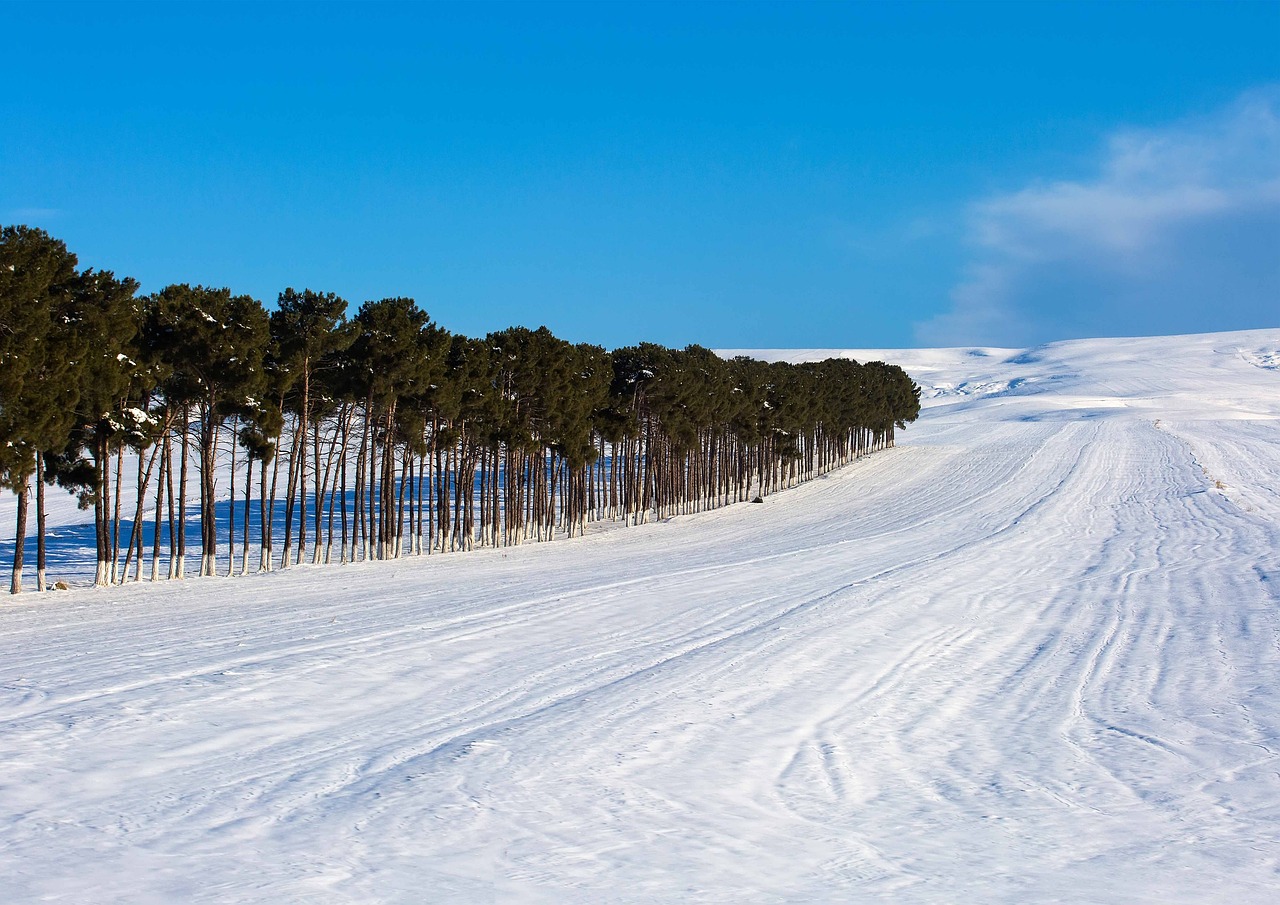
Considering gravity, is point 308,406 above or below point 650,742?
above

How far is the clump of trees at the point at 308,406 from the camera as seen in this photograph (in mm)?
28156

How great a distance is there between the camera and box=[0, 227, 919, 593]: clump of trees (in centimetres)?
2816

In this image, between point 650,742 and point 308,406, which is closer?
point 650,742

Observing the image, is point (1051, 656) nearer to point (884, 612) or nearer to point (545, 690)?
point (884, 612)

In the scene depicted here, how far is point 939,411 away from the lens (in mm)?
193625

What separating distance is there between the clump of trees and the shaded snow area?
6.56 m

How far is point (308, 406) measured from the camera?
4338 centimetres

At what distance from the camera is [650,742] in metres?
11.3

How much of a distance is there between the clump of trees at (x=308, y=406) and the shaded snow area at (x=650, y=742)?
6564 millimetres

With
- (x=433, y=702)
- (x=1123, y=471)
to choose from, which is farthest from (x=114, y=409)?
(x=1123, y=471)

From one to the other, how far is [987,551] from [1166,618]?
16.4 m

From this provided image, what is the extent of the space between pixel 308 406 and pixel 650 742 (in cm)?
3566

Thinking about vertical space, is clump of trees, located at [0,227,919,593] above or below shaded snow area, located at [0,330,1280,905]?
above

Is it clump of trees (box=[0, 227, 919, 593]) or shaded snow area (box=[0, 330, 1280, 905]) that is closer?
shaded snow area (box=[0, 330, 1280, 905])
